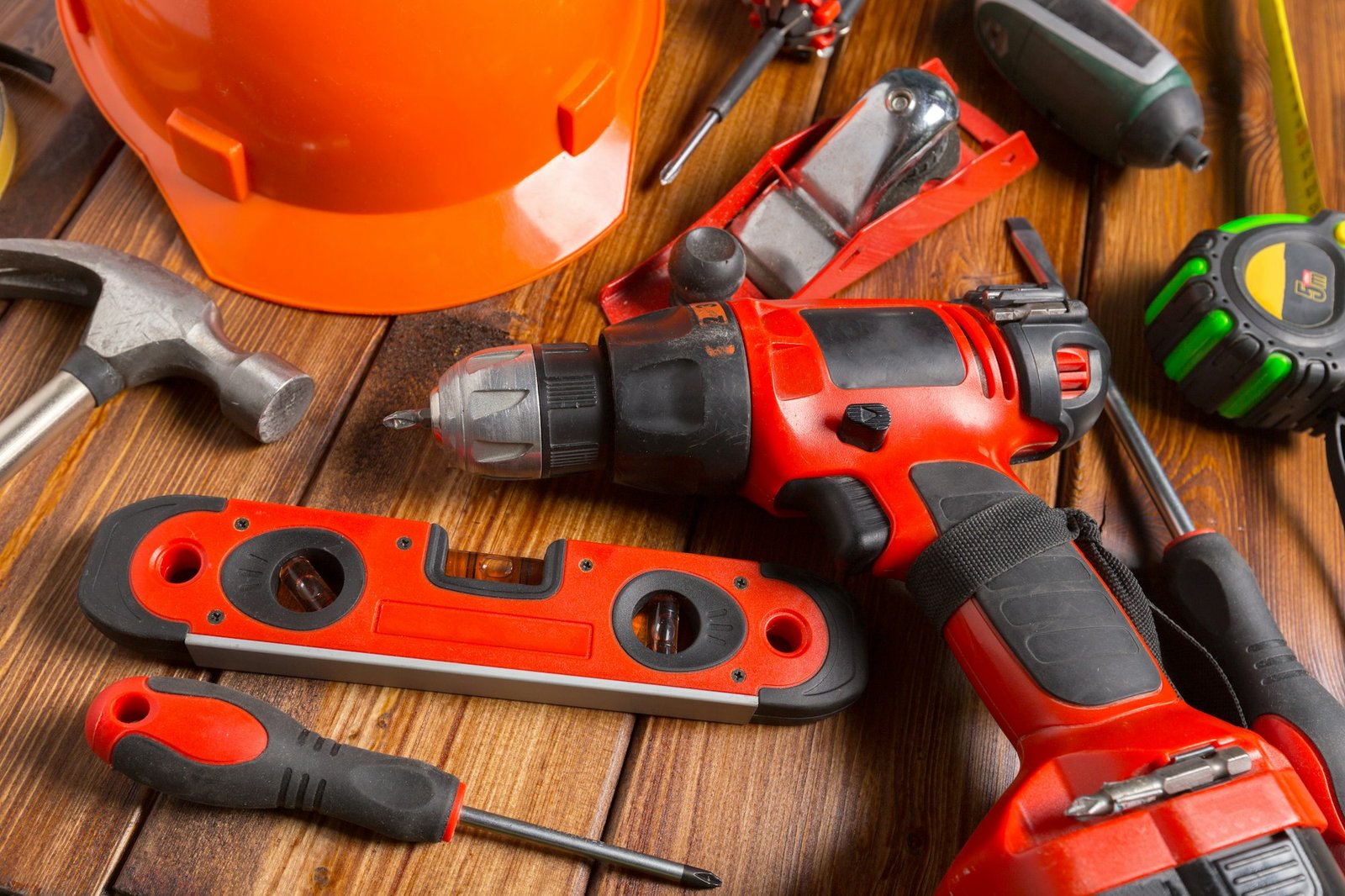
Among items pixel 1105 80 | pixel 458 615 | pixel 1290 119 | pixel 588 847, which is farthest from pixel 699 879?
pixel 1290 119

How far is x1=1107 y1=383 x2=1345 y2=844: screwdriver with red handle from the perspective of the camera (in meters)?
0.92

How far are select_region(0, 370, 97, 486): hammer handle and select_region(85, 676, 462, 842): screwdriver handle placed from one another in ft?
1.01

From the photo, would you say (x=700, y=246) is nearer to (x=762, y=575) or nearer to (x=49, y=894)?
(x=762, y=575)

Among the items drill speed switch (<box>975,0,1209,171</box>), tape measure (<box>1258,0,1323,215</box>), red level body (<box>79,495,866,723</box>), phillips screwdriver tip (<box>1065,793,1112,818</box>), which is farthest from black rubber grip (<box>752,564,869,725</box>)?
tape measure (<box>1258,0,1323,215</box>)

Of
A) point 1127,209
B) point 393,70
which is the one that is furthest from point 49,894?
point 1127,209

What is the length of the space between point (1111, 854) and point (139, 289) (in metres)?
1.05

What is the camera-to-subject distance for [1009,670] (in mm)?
914

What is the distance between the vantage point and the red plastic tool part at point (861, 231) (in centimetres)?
123

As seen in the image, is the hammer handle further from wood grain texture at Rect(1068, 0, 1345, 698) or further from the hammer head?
wood grain texture at Rect(1068, 0, 1345, 698)

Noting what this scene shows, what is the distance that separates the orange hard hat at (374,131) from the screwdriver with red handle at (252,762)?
0.49 m

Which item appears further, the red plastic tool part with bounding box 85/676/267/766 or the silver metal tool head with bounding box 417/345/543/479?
the silver metal tool head with bounding box 417/345/543/479

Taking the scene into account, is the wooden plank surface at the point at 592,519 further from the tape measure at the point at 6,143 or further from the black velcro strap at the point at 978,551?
the black velcro strap at the point at 978,551

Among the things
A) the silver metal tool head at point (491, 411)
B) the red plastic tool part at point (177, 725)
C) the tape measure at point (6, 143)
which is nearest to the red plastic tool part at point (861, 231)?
the silver metal tool head at point (491, 411)

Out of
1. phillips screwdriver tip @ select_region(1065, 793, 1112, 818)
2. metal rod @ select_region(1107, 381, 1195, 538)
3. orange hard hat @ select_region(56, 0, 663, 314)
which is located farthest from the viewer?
metal rod @ select_region(1107, 381, 1195, 538)
